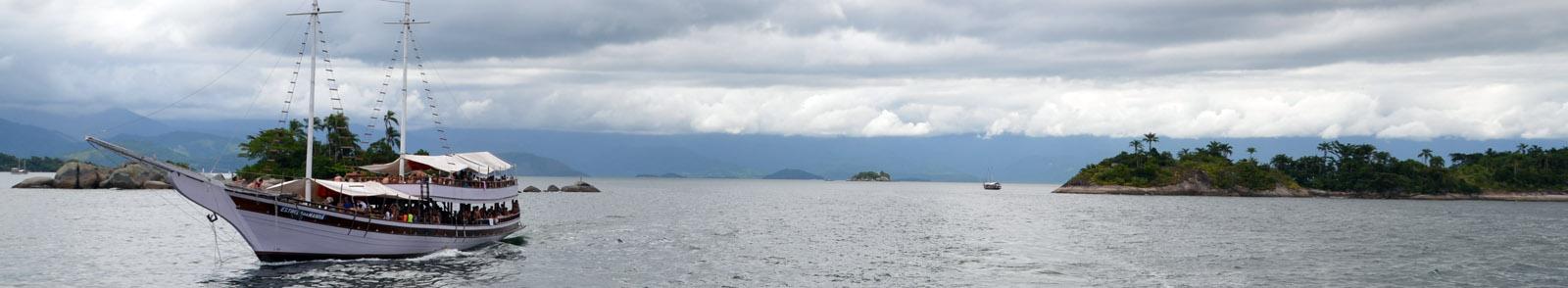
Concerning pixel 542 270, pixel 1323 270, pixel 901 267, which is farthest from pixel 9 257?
pixel 1323 270

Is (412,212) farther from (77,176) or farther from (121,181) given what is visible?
(77,176)

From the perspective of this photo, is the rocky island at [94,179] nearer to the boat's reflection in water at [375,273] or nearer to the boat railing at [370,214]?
the boat railing at [370,214]

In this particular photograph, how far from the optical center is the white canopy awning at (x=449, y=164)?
53344mm

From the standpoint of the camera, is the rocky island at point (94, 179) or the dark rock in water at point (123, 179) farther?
the dark rock in water at point (123, 179)

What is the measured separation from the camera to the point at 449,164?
2137 inches

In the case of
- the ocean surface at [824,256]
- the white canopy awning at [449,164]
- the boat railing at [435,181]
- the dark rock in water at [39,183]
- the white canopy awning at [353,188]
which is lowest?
the ocean surface at [824,256]

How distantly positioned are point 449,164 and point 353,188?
23.2 ft

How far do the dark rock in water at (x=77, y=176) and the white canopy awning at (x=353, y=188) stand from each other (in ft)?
452

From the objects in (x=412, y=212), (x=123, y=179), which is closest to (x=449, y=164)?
(x=412, y=212)

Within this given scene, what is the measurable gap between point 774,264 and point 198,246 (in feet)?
103

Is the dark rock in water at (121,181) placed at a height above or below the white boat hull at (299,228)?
above

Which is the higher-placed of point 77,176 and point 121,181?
point 77,176

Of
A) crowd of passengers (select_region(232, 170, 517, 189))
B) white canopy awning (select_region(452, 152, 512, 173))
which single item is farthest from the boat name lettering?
white canopy awning (select_region(452, 152, 512, 173))

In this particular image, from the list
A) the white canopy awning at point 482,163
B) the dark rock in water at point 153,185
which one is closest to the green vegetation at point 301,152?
the dark rock in water at point 153,185
